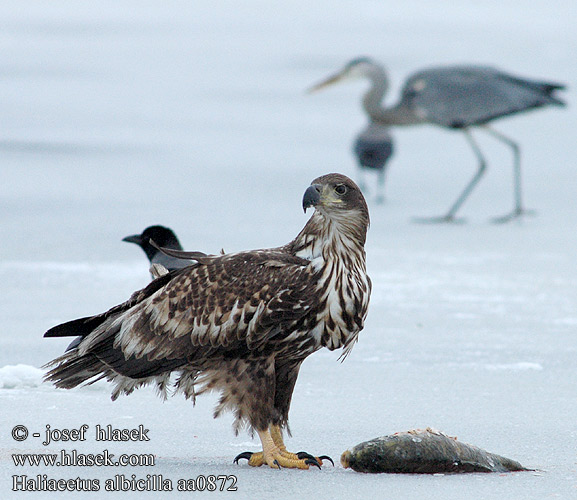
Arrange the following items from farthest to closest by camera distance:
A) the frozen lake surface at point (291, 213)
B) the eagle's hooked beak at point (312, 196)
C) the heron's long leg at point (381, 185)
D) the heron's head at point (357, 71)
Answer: the heron's head at point (357, 71)
the heron's long leg at point (381, 185)
the frozen lake surface at point (291, 213)
the eagle's hooked beak at point (312, 196)

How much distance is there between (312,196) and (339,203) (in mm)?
122

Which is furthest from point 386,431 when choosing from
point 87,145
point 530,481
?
point 87,145

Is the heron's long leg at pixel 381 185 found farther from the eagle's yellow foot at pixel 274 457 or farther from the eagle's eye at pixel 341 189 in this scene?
the eagle's yellow foot at pixel 274 457

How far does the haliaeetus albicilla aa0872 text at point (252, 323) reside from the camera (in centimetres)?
436

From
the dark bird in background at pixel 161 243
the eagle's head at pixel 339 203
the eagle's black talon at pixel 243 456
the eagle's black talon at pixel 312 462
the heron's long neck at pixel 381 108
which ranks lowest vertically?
the heron's long neck at pixel 381 108

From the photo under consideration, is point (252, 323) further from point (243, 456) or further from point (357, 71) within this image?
point (357, 71)

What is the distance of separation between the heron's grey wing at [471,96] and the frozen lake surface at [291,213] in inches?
33.5

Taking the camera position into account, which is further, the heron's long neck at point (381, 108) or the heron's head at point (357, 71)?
the heron's head at point (357, 71)

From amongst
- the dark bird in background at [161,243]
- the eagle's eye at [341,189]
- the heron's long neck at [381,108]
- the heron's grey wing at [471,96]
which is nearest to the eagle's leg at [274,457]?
the eagle's eye at [341,189]

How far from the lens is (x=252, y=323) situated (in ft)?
14.3

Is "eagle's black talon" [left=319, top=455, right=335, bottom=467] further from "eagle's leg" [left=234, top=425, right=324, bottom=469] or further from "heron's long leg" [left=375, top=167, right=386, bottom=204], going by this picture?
"heron's long leg" [left=375, top=167, right=386, bottom=204]

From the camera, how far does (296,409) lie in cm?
516

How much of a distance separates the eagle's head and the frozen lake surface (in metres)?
0.86

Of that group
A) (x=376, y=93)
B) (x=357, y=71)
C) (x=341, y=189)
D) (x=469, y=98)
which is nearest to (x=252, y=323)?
(x=341, y=189)
